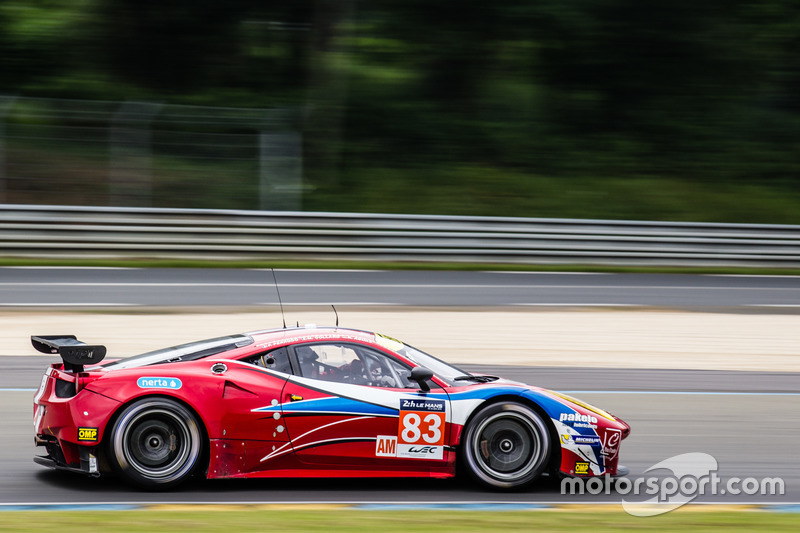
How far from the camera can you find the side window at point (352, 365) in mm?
6227

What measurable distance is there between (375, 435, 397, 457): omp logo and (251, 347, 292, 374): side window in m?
0.70

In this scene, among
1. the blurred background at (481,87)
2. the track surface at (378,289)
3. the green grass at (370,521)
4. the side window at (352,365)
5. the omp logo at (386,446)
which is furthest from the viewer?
the blurred background at (481,87)

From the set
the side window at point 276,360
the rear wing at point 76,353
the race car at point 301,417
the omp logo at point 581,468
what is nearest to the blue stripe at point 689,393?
the race car at point 301,417

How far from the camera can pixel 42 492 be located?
238 inches

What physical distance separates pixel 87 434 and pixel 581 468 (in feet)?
9.83

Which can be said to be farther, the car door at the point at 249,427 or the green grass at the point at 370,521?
the car door at the point at 249,427

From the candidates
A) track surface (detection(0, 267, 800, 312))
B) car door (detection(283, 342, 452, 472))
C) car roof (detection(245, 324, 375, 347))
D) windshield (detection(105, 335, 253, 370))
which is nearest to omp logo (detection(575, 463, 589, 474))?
car door (detection(283, 342, 452, 472))

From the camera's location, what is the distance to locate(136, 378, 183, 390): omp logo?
19.6ft

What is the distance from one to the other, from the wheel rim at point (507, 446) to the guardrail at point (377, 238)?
12.2 m

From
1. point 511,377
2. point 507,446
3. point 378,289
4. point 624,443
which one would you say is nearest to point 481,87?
point 378,289

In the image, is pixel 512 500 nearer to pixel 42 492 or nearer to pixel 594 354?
pixel 42 492

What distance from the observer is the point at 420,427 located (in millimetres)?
6133

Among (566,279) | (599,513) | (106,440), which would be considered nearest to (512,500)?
(599,513)

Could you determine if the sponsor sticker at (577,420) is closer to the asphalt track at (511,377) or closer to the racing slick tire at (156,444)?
the asphalt track at (511,377)
